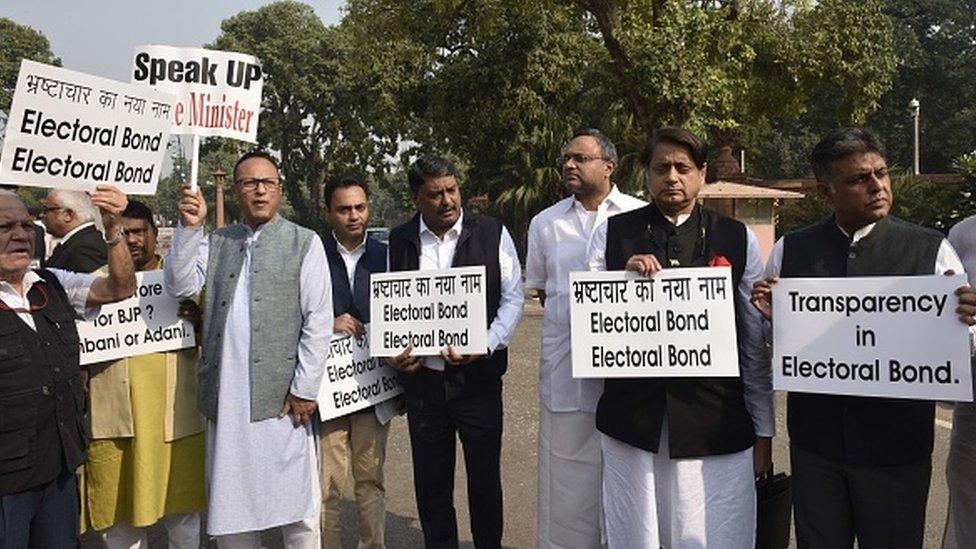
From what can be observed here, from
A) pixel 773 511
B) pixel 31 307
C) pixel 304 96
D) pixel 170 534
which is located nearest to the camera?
pixel 31 307

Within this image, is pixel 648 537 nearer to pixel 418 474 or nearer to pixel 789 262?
pixel 789 262

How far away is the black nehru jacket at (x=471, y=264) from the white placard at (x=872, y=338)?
153 cm

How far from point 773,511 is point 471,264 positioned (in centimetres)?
177

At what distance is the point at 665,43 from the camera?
44.6 ft

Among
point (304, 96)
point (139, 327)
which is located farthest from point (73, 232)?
point (304, 96)

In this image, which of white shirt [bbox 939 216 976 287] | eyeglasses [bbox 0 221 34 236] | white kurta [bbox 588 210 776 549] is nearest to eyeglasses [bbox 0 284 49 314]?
eyeglasses [bbox 0 221 34 236]

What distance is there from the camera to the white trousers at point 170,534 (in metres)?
3.99

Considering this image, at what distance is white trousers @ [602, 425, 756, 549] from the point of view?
119 inches

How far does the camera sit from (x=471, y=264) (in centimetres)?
411

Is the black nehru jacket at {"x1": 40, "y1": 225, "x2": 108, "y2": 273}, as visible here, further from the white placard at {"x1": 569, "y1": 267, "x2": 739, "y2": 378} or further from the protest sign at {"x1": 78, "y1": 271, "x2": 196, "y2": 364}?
the white placard at {"x1": 569, "y1": 267, "x2": 739, "y2": 378}

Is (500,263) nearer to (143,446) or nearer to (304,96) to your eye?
(143,446)

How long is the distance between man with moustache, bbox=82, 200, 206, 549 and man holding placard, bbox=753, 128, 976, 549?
9.07 ft

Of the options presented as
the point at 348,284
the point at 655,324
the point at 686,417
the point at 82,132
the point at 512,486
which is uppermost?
the point at 82,132

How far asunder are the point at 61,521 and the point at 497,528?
2.00 metres
